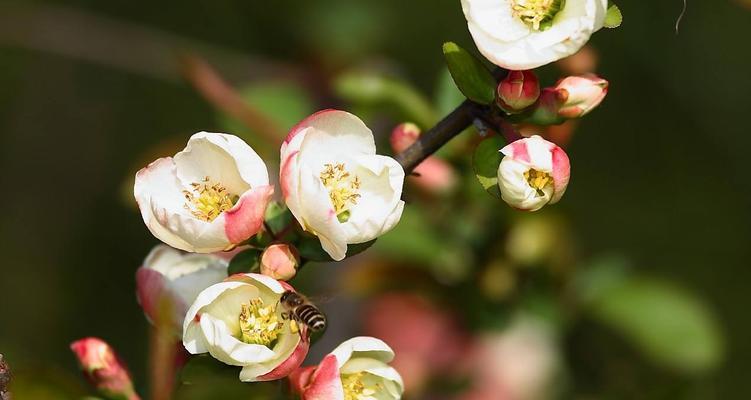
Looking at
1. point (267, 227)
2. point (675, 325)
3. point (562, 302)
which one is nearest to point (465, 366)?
point (562, 302)

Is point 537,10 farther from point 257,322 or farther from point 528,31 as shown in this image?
point 257,322

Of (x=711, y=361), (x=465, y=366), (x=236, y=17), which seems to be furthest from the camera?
(x=236, y=17)

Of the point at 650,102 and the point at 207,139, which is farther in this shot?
the point at 650,102

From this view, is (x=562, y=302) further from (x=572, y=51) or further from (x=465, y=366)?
(x=572, y=51)

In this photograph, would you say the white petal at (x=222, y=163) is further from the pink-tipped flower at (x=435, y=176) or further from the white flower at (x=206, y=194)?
the pink-tipped flower at (x=435, y=176)

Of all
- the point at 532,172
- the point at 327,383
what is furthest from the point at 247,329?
the point at 532,172

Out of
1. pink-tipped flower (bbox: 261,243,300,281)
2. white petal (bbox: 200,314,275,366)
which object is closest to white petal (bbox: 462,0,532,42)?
pink-tipped flower (bbox: 261,243,300,281)
